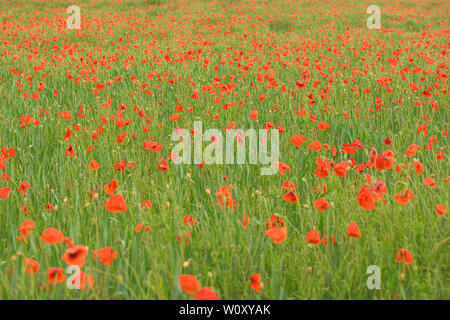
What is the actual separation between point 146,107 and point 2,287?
2.48m

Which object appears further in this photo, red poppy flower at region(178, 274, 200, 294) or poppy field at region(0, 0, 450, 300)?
poppy field at region(0, 0, 450, 300)

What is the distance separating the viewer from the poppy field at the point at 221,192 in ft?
4.73

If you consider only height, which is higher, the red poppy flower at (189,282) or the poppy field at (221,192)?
the poppy field at (221,192)

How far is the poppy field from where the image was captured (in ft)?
4.73

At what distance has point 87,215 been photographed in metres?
1.95

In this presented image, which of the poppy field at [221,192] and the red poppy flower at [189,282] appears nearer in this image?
the red poppy flower at [189,282]

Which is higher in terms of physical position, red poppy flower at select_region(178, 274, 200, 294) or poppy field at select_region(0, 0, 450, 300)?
poppy field at select_region(0, 0, 450, 300)

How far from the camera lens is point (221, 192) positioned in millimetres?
1728

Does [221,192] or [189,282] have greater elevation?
[221,192]

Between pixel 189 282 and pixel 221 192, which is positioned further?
pixel 221 192
